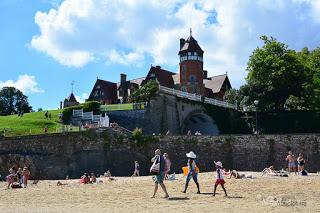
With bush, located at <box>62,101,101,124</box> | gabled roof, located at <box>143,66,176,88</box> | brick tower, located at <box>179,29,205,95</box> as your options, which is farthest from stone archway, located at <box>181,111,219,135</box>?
gabled roof, located at <box>143,66,176,88</box>

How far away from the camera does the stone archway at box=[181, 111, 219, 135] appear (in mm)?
49394

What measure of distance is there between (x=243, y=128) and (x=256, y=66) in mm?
8293

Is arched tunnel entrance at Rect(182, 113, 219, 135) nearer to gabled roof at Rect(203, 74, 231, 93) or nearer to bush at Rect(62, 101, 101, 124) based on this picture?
bush at Rect(62, 101, 101, 124)

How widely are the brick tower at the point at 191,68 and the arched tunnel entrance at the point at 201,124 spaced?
10.2 m

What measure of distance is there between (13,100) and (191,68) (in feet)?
137

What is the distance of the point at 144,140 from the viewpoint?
3759cm

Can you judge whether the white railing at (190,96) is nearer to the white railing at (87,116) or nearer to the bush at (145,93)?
the bush at (145,93)

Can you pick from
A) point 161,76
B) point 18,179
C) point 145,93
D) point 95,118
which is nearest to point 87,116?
point 95,118

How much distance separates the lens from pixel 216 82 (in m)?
69.4

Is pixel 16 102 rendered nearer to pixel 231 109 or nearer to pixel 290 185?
pixel 231 109

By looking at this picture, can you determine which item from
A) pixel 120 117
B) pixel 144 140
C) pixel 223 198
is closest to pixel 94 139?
pixel 144 140

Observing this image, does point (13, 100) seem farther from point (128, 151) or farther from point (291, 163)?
point (291, 163)

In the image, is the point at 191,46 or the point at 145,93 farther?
the point at 191,46

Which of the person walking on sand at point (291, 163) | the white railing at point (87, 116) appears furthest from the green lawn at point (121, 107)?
the person walking on sand at point (291, 163)
